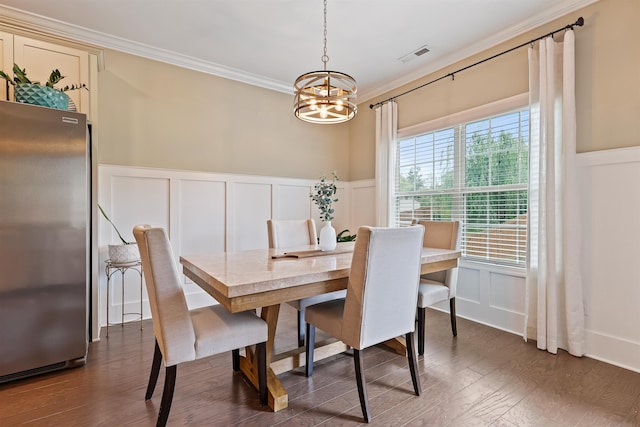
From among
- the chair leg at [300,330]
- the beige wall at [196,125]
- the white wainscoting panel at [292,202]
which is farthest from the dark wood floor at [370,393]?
the white wainscoting panel at [292,202]

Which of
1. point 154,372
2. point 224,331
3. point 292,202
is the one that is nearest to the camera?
point 224,331

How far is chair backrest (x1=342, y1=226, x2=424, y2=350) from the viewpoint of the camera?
1.62 metres

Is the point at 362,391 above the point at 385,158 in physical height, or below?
below

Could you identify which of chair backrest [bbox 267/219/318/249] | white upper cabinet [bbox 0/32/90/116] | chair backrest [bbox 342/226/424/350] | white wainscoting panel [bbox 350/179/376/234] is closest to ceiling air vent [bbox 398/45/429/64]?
white wainscoting panel [bbox 350/179/376/234]

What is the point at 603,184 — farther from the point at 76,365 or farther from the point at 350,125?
the point at 76,365

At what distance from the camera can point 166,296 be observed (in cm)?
148

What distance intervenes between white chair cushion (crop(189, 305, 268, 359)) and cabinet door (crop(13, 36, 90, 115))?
2161 mm

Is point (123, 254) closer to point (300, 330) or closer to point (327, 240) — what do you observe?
point (300, 330)

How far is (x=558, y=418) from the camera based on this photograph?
165 centimetres

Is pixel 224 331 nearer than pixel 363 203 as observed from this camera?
Yes

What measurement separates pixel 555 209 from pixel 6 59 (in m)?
4.37

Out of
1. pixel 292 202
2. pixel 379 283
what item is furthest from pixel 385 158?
pixel 379 283

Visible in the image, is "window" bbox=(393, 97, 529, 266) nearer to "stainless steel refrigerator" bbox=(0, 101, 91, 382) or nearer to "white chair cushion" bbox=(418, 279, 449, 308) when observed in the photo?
"white chair cushion" bbox=(418, 279, 449, 308)

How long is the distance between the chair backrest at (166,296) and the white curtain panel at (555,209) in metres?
2.59
